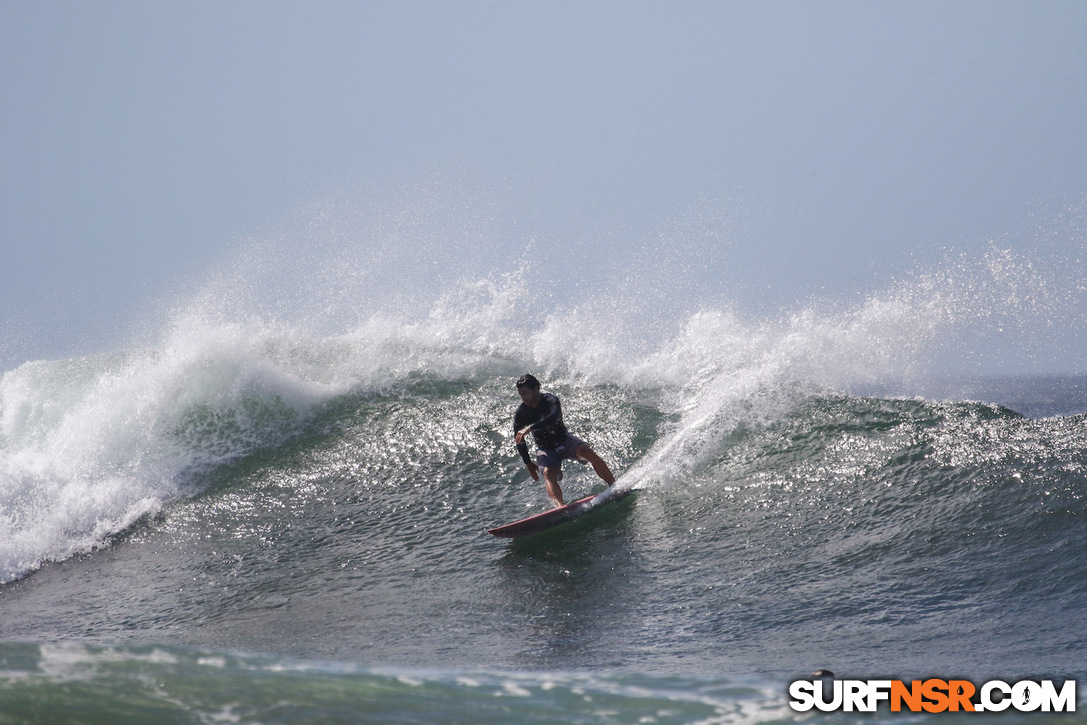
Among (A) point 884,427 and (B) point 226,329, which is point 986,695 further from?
(B) point 226,329

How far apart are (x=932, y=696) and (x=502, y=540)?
5.20m

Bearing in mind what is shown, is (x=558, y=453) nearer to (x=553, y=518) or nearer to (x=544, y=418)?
(x=544, y=418)

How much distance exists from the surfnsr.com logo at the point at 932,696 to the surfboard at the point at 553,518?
444cm

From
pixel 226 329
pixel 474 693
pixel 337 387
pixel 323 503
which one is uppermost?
pixel 226 329

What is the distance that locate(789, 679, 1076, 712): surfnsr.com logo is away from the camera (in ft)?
11.8

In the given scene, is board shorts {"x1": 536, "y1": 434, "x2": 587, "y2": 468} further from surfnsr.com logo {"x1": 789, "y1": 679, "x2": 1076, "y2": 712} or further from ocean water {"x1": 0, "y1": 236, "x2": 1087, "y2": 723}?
surfnsr.com logo {"x1": 789, "y1": 679, "x2": 1076, "y2": 712}

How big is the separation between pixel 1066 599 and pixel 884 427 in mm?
4139

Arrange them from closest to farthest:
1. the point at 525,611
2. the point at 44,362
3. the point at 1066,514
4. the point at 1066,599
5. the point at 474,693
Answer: the point at 474,693, the point at 1066,599, the point at 525,611, the point at 1066,514, the point at 44,362

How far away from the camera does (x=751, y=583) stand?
6879 mm

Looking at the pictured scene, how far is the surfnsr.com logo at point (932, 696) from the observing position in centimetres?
359

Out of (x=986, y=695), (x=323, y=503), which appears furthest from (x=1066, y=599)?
(x=323, y=503)

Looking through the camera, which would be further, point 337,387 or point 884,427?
point 337,387

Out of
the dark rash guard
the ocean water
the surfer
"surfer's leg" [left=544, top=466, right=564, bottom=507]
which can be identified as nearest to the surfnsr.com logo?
the ocean water

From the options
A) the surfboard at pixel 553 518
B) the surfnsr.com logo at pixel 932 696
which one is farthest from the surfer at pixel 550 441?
the surfnsr.com logo at pixel 932 696
